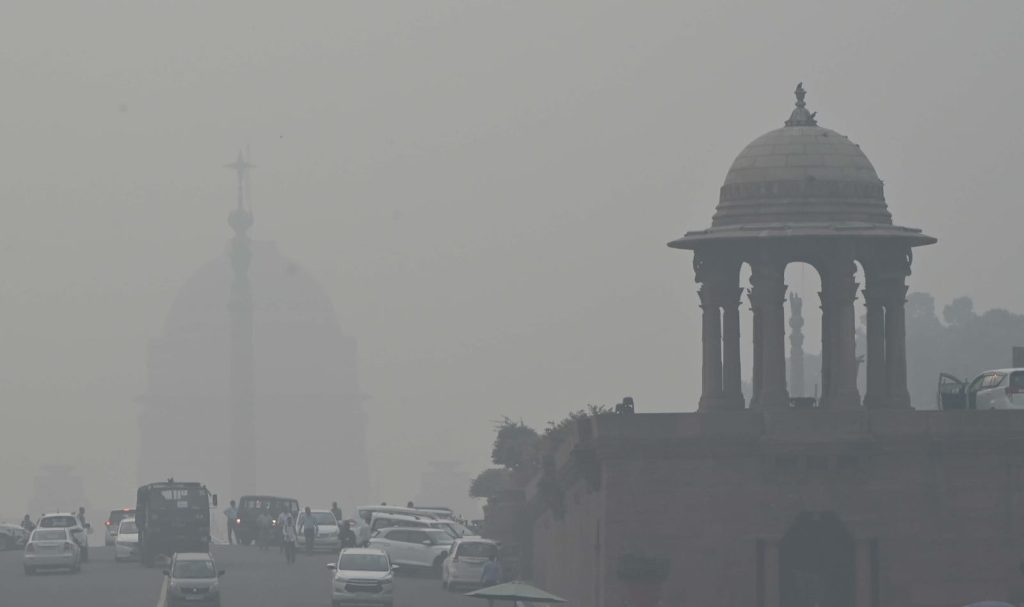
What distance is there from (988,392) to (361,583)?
1665 centimetres

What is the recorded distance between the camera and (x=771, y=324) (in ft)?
189

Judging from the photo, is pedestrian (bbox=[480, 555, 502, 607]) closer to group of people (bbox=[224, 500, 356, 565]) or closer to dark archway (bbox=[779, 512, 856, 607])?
group of people (bbox=[224, 500, 356, 565])

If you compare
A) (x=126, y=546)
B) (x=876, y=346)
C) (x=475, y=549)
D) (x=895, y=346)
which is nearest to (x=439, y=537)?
(x=475, y=549)

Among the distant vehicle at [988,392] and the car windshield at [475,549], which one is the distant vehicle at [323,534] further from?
the distant vehicle at [988,392]

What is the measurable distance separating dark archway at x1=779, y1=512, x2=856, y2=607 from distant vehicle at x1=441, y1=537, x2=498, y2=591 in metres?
17.1

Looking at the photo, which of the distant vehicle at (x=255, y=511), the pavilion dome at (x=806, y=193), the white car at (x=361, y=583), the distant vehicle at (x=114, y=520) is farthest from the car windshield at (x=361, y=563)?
the distant vehicle at (x=114, y=520)

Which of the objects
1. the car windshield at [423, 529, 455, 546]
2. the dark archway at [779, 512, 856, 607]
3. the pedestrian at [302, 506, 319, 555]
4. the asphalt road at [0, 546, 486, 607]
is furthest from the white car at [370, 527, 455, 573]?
the dark archway at [779, 512, 856, 607]

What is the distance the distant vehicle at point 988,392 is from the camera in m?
58.1

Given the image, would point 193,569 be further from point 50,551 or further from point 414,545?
point 414,545

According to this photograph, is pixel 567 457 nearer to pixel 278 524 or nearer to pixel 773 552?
pixel 773 552

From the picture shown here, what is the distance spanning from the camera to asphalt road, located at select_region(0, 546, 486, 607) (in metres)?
67.4

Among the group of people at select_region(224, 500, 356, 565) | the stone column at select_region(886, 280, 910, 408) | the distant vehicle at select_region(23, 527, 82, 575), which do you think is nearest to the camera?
the stone column at select_region(886, 280, 910, 408)

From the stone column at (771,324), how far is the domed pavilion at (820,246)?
2 cm

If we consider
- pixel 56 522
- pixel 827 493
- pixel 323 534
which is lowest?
pixel 323 534
